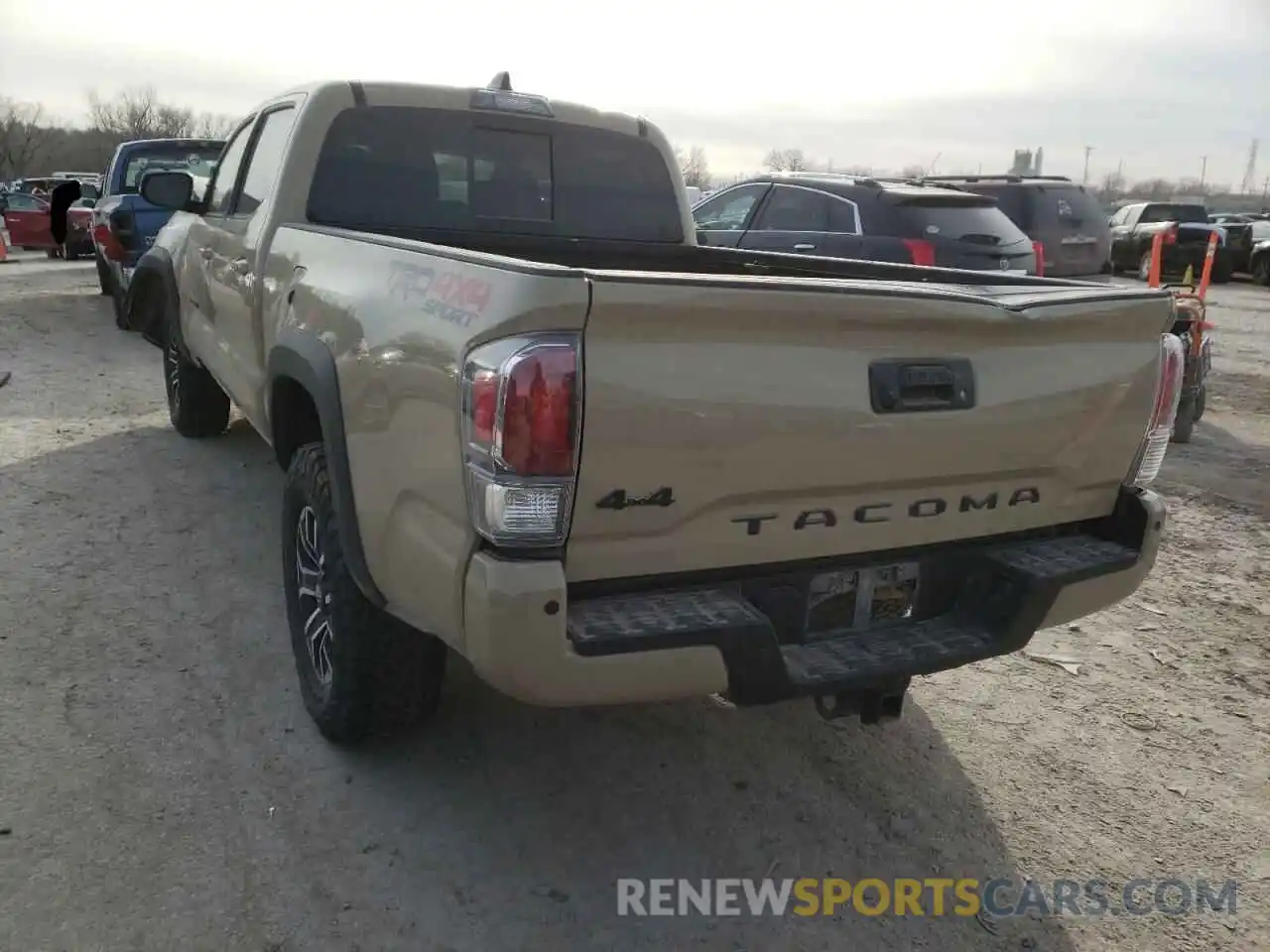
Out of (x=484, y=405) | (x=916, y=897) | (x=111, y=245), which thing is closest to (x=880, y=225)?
(x=916, y=897)

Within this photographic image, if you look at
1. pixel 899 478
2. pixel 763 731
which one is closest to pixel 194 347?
pixel 763 731

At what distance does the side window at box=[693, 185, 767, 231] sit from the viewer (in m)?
9.86

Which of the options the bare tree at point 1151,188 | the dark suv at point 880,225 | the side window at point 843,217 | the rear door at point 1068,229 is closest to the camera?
the dark suv at point 880,225

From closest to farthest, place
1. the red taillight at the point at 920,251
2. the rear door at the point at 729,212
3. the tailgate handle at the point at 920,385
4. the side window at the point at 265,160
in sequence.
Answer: the tailgate handle at the point at 920,385
the side window at the point at 265,160
the red taillight at the point at 920,251
the rear door at the point at 729,212

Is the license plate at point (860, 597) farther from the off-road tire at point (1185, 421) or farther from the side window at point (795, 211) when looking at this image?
the side window at point (795, 211)

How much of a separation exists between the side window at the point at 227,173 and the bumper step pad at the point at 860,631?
11.5ft

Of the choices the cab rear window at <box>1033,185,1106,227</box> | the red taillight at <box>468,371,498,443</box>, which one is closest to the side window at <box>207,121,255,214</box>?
the red taillight at <box>468,371,498,443</box>

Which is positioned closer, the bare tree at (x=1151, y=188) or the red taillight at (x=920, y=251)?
the red taillight at (x=920, y=251)

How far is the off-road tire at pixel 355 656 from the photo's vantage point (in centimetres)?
294

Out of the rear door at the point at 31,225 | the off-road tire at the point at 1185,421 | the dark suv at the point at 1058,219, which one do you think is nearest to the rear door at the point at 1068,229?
the dark suv at the point at 1058,219

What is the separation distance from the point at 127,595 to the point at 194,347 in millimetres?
1723

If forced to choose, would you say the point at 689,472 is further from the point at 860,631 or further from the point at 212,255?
the point at 212,255

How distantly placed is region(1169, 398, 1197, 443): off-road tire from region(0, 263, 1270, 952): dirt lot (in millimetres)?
3373

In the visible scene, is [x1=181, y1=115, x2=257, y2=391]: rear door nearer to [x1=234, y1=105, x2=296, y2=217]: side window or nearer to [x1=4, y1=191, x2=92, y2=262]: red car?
[x1=234, y1=105, x2=296, y2=217]: side window
